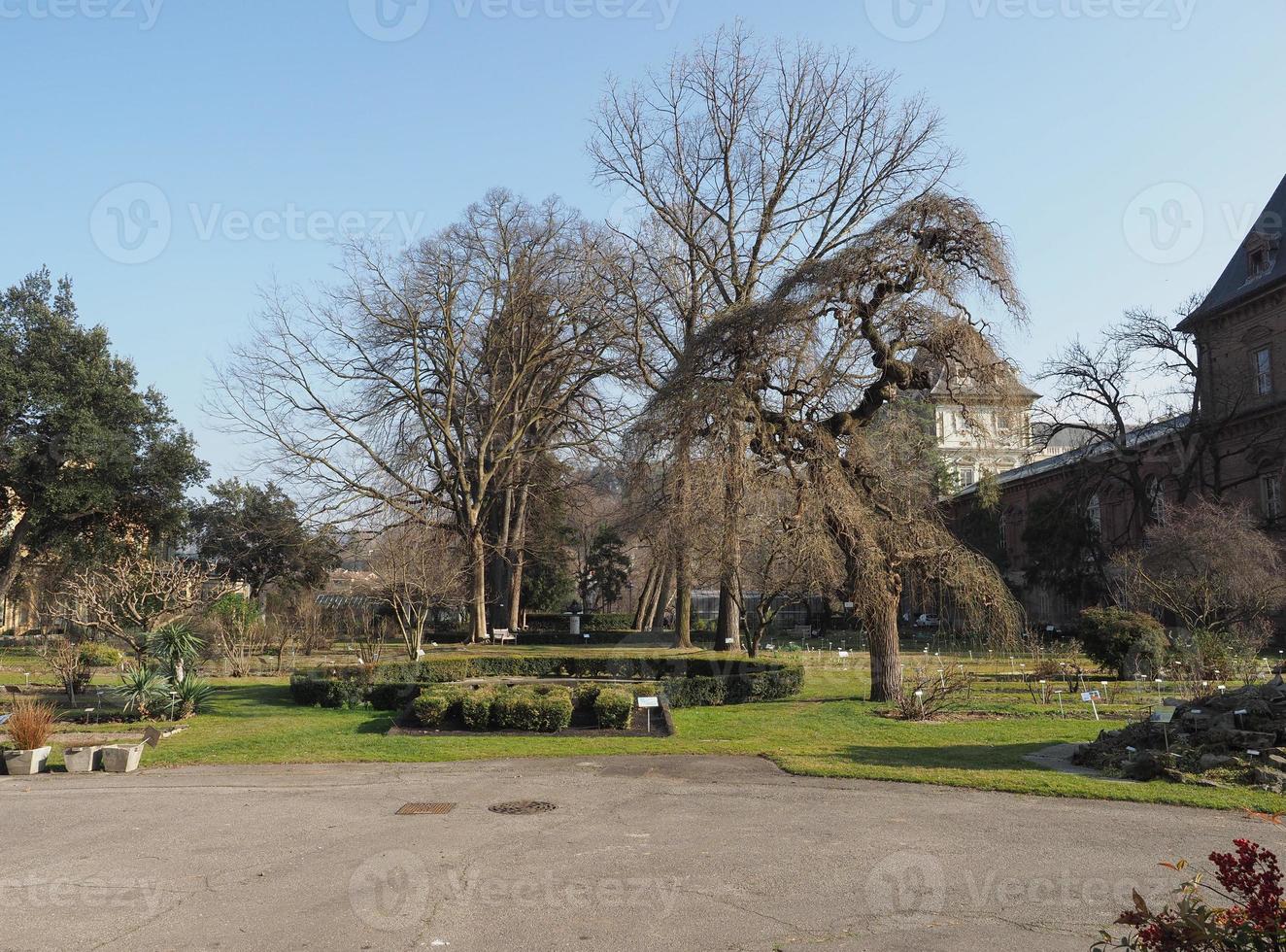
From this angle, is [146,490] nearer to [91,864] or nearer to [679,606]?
[679,606]

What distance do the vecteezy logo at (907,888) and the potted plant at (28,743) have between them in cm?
1177

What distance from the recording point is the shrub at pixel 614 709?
57.0 feet

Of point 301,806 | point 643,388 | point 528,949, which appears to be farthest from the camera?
point 643,388

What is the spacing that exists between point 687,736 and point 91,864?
10.0 meters

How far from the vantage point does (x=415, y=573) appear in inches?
1302

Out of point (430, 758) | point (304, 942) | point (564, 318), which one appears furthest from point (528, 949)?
point (564, 318)

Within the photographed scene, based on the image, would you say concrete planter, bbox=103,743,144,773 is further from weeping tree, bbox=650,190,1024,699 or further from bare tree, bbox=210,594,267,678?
bare tree, bbox=210,594,267,678

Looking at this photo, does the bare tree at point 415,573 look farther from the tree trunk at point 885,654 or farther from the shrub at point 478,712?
the tree trunk at point 885,654

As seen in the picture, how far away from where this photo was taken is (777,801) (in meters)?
11.1

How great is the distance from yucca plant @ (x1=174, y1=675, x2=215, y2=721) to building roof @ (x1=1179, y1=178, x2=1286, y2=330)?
42.2 meters

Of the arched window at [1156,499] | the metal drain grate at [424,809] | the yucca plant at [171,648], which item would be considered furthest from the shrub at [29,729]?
the arched window at [1156,499]

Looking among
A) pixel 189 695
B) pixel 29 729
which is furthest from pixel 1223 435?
pixel 29 729

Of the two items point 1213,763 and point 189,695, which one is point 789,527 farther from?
point 189,695

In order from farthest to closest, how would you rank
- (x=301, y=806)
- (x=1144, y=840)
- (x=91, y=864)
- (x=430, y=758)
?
1. (x=430, y=758)
2. (x=301, y=806)
3. (x=1144, y=840)
4. (x=91, y=864)
